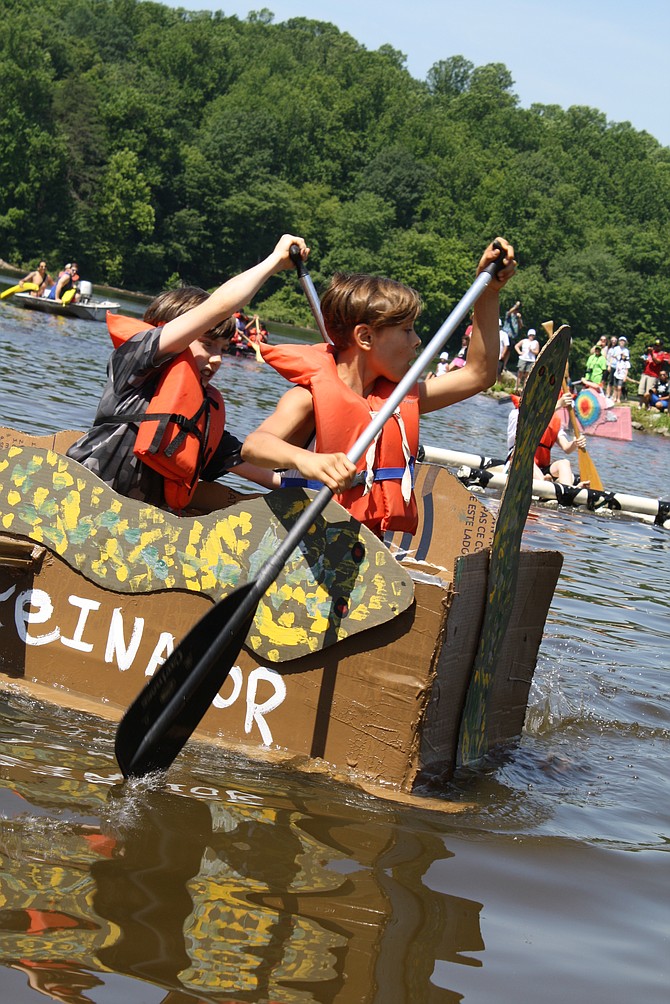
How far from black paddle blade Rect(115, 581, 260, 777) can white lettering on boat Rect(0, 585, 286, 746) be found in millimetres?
231

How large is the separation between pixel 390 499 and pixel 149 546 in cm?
79

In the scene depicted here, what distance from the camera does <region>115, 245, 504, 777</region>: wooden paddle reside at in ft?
11.7

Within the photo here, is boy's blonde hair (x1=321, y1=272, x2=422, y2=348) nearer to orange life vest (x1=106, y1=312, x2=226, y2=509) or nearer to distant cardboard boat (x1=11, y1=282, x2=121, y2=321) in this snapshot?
orange life vest (x1=106, y1=312, x2=226, y2=509)

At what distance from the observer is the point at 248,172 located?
81500 millimetres

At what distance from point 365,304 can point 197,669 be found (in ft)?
4.09

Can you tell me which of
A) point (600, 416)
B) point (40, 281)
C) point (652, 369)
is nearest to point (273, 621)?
point (600, 416)

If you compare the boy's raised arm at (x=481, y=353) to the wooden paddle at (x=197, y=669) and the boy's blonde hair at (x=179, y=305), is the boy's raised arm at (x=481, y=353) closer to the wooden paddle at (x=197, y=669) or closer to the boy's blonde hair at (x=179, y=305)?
the wooden paddle at (x=197, y=669)

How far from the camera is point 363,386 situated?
4090 millimetres

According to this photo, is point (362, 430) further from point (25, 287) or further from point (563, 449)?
point (25, 287)

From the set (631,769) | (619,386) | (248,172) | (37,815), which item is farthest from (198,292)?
(248,172)

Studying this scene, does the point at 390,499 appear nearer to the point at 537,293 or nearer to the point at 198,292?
the point at 198,292

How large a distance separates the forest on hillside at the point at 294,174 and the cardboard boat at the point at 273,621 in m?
62.9

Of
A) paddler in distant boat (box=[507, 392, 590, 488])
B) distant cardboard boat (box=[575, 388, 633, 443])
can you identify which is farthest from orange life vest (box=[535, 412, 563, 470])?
distant cardboard boat (box=[575, 388, 633, 443])

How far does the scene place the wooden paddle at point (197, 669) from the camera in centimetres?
358
